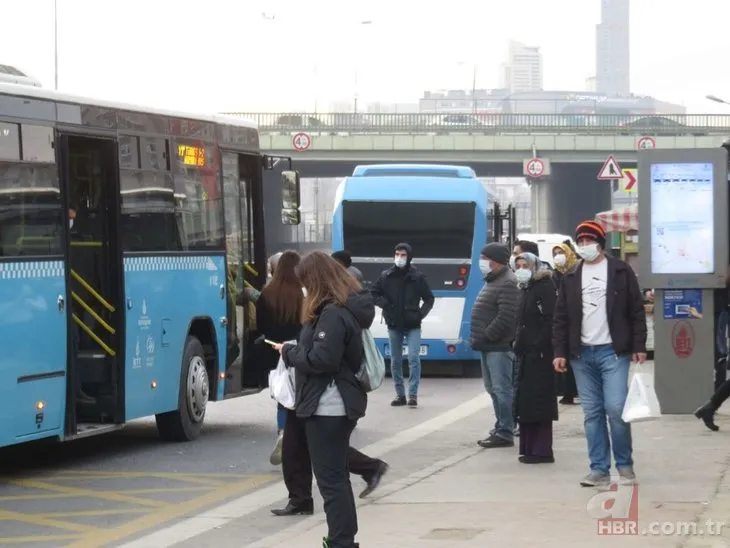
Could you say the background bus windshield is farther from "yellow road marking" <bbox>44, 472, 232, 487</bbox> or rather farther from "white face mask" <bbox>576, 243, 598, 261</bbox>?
"white face mask" <bbox>576, 243, 598, 261</bbox>

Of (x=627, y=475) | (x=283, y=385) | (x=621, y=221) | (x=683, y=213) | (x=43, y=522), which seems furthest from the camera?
(x=621, y=221)

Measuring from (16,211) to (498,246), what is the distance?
14.0ft

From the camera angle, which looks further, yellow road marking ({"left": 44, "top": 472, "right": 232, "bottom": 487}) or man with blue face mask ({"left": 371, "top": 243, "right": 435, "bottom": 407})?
man with blue face mask ({"left": 371, "top": 243, "right": 435, "bottom": 407})

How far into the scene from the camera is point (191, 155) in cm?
1481

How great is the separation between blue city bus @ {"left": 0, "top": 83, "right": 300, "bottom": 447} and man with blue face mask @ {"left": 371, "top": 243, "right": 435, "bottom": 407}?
2.52 m

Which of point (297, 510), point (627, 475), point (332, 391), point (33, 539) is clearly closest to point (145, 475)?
point (297, 510)

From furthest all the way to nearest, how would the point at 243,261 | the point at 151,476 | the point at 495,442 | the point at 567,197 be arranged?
the point at 567,197 < the point at 243,261 < the point at 495,442 < the point at 151,476

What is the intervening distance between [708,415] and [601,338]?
376 centimetres

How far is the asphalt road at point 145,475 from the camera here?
10.1m

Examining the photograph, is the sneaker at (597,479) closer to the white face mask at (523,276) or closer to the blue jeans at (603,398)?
the blue jeans at (603,398)

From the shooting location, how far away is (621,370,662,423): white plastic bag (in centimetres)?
1062

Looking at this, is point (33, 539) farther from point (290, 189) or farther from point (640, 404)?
point (290, 189)

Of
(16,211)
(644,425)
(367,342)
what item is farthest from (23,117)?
(644,425)

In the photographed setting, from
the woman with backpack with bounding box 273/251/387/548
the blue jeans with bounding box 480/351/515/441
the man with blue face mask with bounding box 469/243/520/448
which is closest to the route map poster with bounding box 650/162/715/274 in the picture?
the man with blue face mask with bounding box 469/243/520/448
